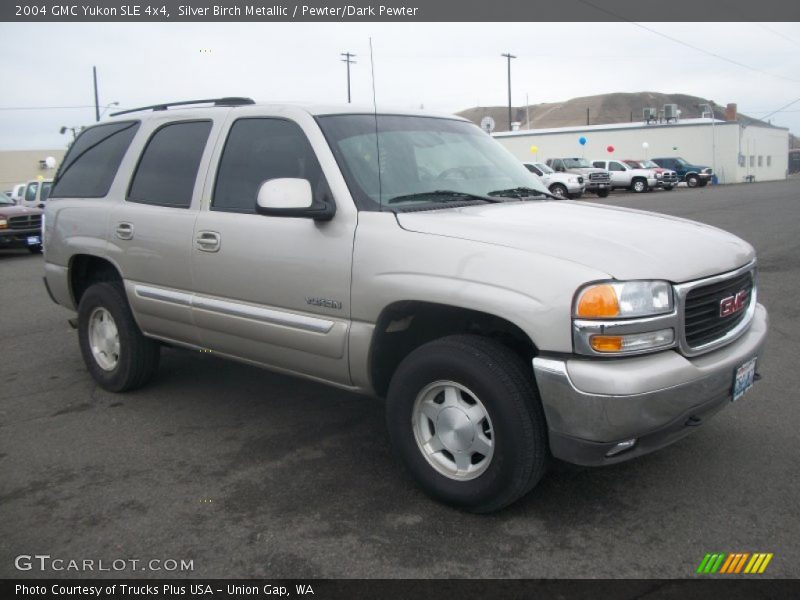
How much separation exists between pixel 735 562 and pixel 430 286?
167 cm

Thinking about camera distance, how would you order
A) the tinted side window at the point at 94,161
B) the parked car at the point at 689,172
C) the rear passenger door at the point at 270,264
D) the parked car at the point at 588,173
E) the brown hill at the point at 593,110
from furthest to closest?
the brown hill at the point at 593,110 → the parked car at the point at 689,172 → the parked car at the point at 588,173 → the tinted side window at the point at 94,161 → the rear passenger door at the point at 270,264

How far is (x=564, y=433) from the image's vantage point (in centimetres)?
294

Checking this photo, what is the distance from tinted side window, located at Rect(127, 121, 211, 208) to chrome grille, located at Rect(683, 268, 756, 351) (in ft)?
9.72

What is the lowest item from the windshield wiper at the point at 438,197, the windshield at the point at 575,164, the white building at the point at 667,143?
the windshield wiper at the point at 438,197

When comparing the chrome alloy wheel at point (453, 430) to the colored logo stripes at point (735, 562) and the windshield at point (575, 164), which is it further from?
the windshield at point (575, 164)

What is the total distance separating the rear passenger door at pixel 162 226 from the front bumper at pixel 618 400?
2.46 m

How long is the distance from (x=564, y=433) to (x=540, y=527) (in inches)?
21.3

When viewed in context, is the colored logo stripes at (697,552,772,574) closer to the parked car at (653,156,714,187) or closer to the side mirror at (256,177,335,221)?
the side mirror at (256,177,335,221)

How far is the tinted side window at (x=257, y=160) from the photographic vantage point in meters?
3.96

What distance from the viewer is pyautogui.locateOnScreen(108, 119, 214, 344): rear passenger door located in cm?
446

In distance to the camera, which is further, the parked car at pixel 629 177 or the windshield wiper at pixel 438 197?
the parked car at pixel 629 177

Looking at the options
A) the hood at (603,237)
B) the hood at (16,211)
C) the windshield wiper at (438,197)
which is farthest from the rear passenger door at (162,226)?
the hood at (16,211)

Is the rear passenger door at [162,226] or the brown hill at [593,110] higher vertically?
the brown hill at [593,110]
